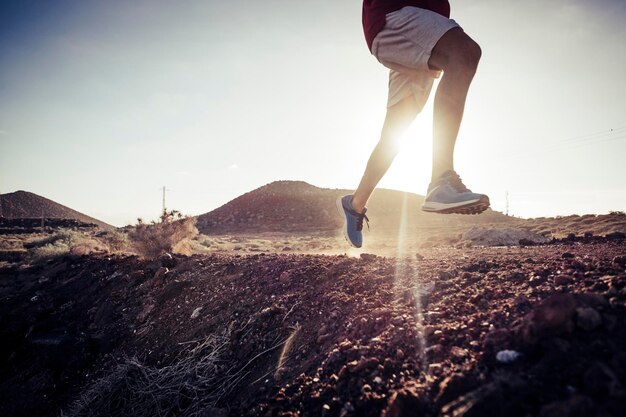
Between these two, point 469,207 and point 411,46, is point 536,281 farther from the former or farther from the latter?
point 411,46

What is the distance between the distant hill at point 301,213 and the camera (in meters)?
25.5

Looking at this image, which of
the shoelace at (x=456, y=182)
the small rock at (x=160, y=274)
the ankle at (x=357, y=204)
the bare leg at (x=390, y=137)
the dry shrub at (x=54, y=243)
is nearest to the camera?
the shoelace at (x=456, y=182)

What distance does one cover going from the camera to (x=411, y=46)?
205 centimetres

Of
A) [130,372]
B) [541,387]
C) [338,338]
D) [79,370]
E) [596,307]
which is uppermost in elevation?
[596,307]

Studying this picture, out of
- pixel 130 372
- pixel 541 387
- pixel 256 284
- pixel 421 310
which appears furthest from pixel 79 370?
pixel 541 387

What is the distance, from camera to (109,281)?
→ 5.34 meters

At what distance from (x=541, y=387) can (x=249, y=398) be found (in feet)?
4.36

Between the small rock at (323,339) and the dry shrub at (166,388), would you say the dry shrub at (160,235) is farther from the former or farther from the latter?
the small rock at (323,339)

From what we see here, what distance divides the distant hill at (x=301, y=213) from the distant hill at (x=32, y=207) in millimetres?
18771

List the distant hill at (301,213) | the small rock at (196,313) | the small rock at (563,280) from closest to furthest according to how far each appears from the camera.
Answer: the small rock at (563,280) → the small rock at (196,313) → the distant hill at (301,213)

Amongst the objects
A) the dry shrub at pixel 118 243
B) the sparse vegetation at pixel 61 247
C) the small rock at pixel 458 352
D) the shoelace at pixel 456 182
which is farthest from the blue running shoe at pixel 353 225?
the dry shrub at pixel 118 243

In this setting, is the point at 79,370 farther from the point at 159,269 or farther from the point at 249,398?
the point at 249,398

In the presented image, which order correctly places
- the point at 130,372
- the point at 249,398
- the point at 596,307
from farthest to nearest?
the point at 130,372, the point at 249,398, the point at 596,307

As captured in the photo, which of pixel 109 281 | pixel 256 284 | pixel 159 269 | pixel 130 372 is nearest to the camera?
pixel 130 372
